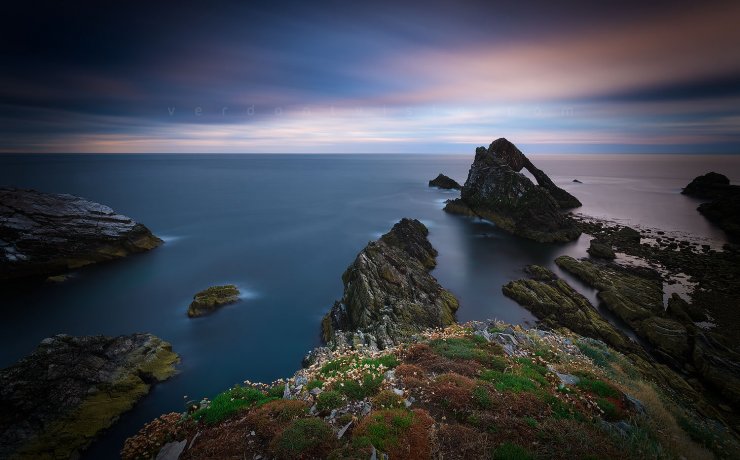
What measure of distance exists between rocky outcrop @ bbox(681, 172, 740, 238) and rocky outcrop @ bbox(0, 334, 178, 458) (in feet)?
279

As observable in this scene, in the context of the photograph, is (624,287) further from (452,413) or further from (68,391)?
(68,391)

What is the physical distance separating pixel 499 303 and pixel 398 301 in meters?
12.8

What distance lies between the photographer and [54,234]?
35.5 m

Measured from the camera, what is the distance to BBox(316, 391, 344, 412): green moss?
396 inches

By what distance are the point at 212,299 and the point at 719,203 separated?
99.8 metres

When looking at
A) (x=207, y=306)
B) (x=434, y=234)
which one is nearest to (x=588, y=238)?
(x=434, y=234)

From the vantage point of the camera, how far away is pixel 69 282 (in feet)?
109

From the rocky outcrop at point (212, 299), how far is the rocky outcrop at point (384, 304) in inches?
397

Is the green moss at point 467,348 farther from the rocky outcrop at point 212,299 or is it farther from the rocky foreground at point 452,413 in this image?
the rocky outcrop at point 212,299

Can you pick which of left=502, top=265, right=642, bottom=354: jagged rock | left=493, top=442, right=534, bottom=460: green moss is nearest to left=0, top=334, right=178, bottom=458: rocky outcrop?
left=493, top=442, right=534, bottom=460: green moss

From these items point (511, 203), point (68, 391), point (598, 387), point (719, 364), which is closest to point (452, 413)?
point (598, 387)

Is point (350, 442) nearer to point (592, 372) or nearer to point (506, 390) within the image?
point (506, 390)

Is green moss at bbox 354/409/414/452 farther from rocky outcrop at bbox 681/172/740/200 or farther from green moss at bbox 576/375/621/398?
rocky outcrop at bbox 681/172/740/200

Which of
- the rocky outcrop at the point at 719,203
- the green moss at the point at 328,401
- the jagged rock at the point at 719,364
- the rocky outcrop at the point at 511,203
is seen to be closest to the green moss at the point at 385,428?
the green moss at the point at 328,401
